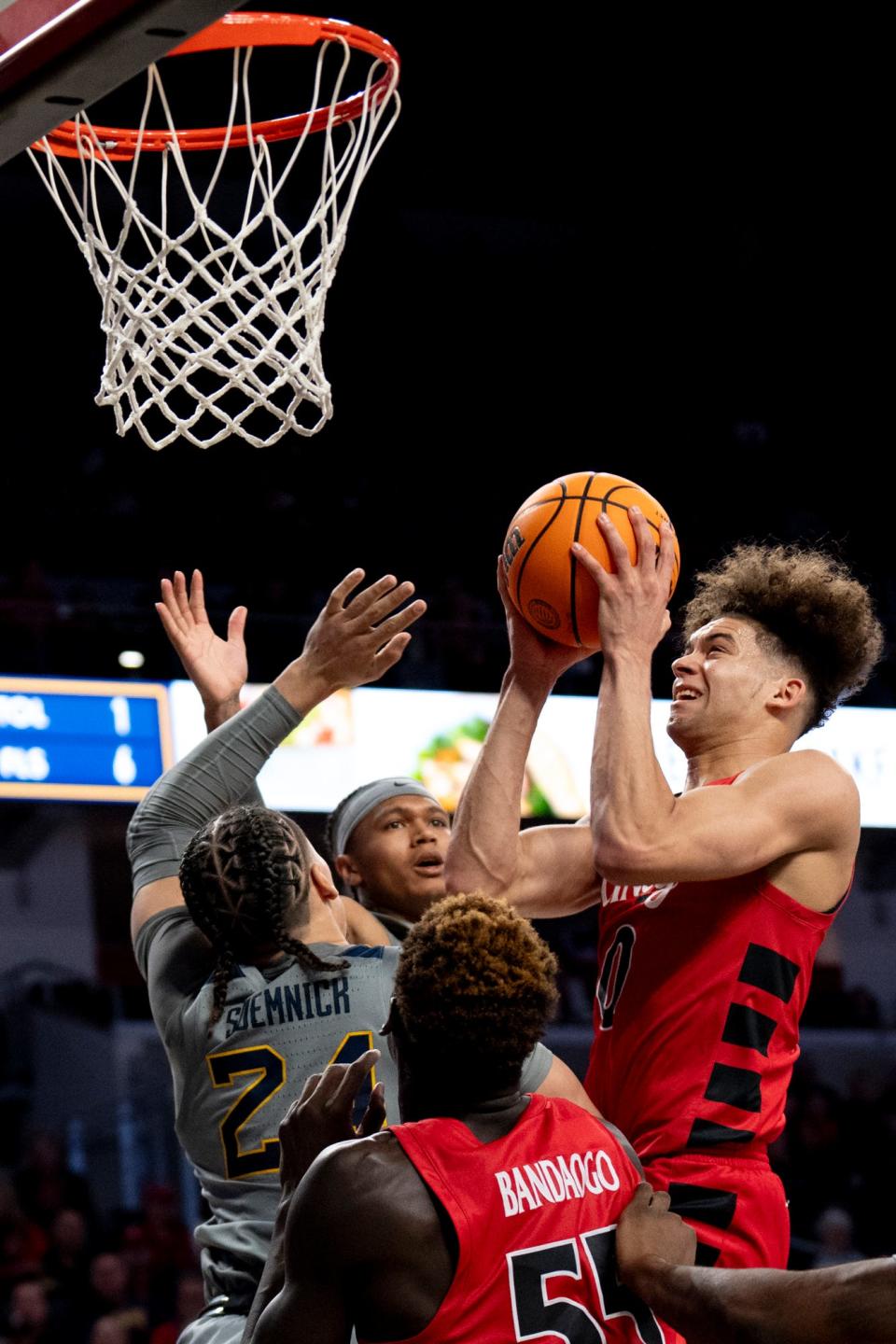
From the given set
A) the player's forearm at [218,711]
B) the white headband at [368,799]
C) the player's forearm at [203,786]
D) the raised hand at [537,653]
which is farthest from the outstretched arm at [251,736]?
the white headband at [368,799]

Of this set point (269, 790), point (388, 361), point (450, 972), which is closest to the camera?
point (450, 972)

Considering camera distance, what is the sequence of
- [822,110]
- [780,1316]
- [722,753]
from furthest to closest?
[822,110] → [722,753] → [780,1316]

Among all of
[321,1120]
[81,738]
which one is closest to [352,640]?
[321,1120]

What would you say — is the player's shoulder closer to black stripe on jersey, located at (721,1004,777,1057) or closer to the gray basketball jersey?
the gray basketball jersey

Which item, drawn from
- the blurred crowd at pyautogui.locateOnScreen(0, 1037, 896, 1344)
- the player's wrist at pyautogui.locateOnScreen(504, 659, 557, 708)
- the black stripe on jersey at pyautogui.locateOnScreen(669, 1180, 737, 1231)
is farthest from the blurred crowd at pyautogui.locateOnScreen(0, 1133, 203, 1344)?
the black stripe on jersey at pyautogui.locateOnScreen(669, 1180, 737, 1231)

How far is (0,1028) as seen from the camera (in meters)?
13.1

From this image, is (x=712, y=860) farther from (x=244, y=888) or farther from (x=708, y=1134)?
(x=244, y=888)

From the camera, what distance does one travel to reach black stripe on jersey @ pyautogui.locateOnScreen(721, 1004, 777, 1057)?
2898mm

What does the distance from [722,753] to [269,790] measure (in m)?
7.29

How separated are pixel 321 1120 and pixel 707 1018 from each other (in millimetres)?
759

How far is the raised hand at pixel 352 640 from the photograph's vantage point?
3529 mm

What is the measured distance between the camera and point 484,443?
13.9 meters

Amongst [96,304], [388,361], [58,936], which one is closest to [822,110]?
[388,361]

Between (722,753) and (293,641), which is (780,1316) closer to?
(722,753)
